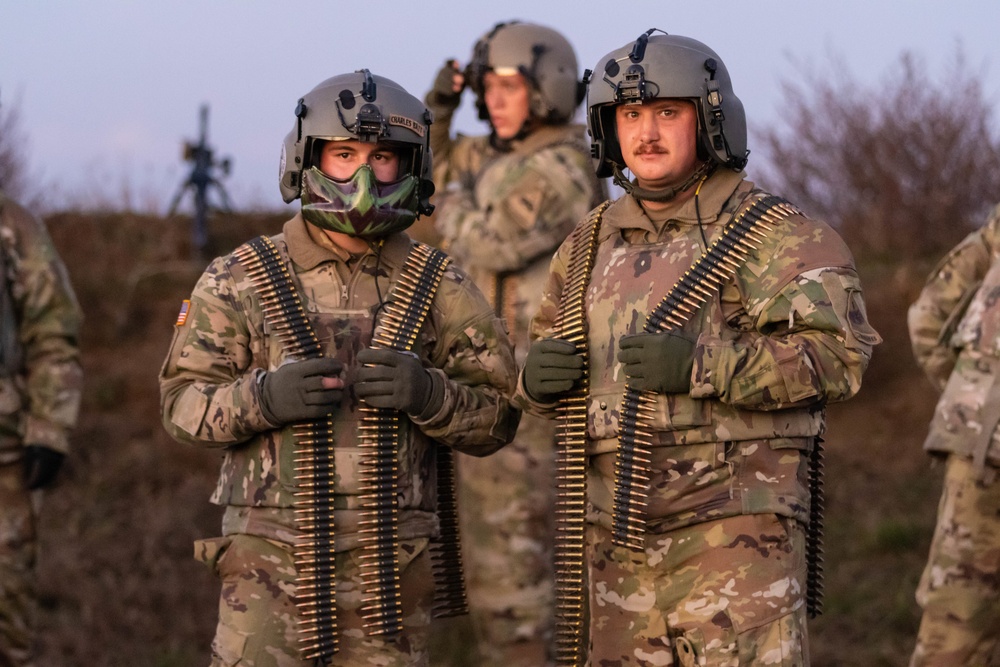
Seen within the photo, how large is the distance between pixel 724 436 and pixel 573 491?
0.66 meters

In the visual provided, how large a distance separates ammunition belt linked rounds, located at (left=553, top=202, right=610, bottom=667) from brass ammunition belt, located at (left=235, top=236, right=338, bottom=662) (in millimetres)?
829

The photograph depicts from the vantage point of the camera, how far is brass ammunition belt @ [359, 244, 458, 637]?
Result: 570 cm

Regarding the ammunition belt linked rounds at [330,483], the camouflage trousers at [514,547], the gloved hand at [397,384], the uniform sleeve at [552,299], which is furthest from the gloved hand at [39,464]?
the uniform sleeve at [552,299]

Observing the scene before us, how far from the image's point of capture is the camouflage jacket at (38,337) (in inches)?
311

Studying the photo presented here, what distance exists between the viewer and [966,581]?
298 inches

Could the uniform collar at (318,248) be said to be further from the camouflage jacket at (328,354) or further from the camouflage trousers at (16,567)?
the camouflage trousers at (16,567)

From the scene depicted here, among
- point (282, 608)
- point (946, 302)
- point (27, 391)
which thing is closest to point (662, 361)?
point (282, 608)

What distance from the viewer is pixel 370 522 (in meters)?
5.74

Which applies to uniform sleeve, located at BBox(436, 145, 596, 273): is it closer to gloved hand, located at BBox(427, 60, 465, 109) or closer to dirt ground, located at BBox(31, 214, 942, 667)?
gloved hand, located at BBox(427, 60, 465, 109)

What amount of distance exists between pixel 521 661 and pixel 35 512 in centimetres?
262

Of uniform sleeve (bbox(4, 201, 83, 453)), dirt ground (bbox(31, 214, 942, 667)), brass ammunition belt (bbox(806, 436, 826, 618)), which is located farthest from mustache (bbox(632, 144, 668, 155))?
dirt ground (bbox(31, 214, 942, 667))

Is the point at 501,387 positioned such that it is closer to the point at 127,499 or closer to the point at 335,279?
the point at 335,279

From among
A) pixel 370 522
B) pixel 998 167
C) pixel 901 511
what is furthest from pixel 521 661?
pixel 998 167

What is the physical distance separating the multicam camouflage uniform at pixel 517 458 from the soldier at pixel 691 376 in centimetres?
276
